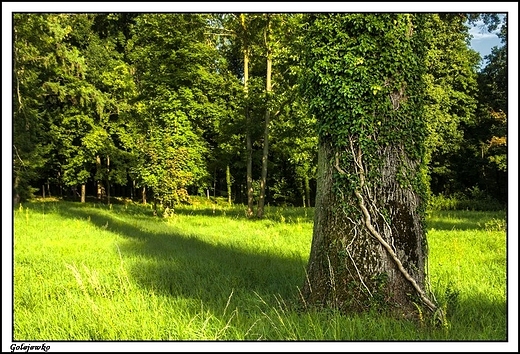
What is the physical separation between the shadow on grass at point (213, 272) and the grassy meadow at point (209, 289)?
0.02 meters

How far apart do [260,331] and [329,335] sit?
2.23 ft

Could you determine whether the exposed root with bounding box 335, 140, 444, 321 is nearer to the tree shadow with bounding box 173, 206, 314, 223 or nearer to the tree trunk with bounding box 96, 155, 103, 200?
the tree shadow with bounding box 173, 206, 314, 223

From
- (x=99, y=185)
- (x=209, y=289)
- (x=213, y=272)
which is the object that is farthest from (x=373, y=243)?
(x=99, y=185)

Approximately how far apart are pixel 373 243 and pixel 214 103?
1731 centimetres

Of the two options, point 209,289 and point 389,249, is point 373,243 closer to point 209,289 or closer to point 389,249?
point 389,249

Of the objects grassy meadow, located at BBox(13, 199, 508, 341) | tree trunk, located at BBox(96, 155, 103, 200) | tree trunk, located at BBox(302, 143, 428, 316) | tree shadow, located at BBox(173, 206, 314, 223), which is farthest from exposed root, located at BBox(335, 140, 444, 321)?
tree trunk, located at BBox(96, 155, 103, 200)

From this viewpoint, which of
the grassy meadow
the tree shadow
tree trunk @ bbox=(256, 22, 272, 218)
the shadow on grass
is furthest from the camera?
tree trunk @ bbox=(256, 22, 272, 218)

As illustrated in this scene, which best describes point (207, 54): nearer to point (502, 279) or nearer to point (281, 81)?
point (281, 81)

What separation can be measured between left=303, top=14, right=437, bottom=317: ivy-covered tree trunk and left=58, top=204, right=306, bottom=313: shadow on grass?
47.3 inches

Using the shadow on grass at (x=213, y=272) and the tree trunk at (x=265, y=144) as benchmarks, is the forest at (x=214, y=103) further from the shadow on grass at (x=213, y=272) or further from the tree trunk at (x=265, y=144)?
the shadow on grass at (x=213, y=272)

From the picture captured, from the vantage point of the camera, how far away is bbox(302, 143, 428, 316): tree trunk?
450cm

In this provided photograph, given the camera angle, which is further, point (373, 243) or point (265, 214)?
point (265, 214)

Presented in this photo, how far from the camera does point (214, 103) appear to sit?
68.7 feet

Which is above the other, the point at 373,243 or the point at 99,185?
the point at 99,185
